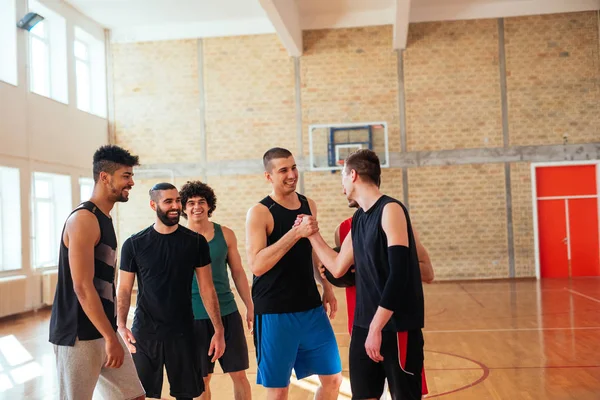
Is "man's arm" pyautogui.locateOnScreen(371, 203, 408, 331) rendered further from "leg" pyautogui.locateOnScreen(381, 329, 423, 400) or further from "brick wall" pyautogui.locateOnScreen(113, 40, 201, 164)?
"brick wall" pyautogui.locateOnScreen(113, 40, 201, 164)

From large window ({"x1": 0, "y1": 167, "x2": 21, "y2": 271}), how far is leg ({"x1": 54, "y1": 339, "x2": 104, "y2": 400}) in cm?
907

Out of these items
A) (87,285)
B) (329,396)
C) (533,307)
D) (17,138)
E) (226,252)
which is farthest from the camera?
(17,138)

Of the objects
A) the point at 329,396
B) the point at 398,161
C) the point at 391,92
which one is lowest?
the point at 329,396

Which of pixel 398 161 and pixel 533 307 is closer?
pixel 533 307

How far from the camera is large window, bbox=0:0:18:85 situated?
36.9ft

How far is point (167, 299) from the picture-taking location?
3.51 m

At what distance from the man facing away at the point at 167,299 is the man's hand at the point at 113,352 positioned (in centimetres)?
58

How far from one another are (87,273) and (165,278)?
28.1 inches

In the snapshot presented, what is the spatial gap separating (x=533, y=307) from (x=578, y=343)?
2965mm

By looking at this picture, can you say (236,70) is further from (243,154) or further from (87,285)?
(87,285)

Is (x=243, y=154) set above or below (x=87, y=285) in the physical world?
above

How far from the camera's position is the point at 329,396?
143 inches

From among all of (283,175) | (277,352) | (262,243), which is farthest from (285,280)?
(283,175)

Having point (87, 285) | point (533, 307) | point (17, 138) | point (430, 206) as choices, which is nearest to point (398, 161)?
point (430, 206)
